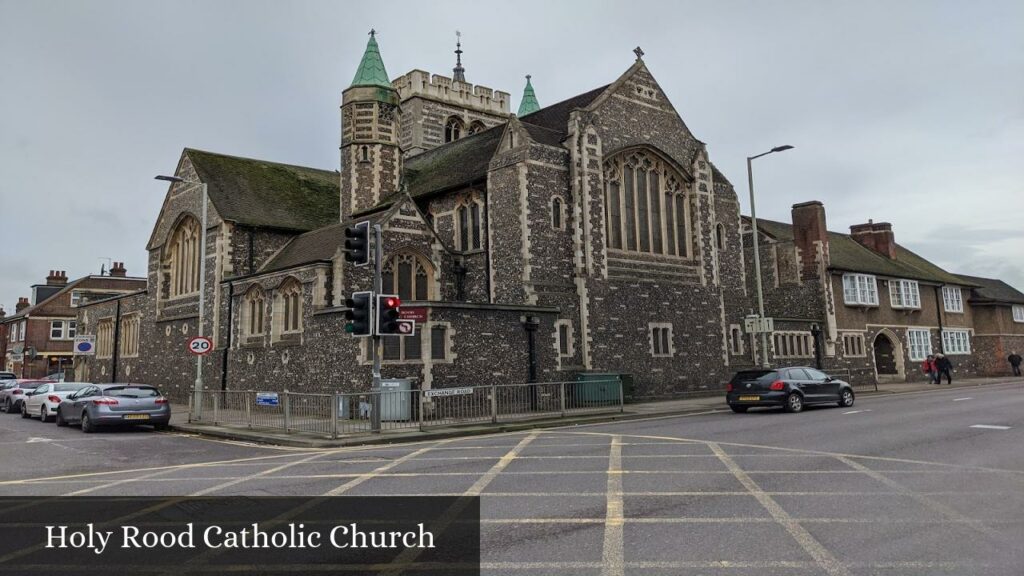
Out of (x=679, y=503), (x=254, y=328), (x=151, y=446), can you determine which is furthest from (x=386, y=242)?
(x=679, y=503)

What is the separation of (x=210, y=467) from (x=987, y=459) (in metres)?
12.7

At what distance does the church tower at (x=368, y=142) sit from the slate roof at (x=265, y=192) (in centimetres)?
197

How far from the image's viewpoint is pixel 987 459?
1053 cm

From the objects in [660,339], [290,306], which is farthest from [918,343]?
[290,306]

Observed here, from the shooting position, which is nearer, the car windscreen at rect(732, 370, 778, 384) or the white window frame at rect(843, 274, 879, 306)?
the car windscreen at rect(732, 370, 778, 384)

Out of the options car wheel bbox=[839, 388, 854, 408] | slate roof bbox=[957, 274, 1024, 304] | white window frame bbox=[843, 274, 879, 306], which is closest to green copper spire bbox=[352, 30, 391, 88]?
car wheel bbox=[839, 388, 854, 408]

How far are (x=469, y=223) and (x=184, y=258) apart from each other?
1503 centimetres

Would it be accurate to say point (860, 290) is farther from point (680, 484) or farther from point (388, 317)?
point (680, 484)

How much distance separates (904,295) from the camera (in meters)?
42.2

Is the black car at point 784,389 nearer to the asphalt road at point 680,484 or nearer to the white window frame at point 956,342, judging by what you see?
the asphalt road at point 680,484

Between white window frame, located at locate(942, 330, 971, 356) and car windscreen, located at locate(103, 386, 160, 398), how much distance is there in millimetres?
46166

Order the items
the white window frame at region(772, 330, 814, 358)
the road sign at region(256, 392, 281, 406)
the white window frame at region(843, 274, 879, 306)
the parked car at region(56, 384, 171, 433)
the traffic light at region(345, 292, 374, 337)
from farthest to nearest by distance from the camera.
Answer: the white window frame at region(843, 274, 879, 306) → the white window frame at region(772, 330, 814, 358) → the parked car at region(56, 384, 171, 433) → the road sign at region(256, 392, 281, 406) → the traffic light at region(345, 292, 374, 337)

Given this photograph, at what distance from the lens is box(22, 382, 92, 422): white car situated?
22.3 metres

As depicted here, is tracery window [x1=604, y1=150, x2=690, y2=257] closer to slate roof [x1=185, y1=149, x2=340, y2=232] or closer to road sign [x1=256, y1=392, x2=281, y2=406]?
slate roof [x1=185, y1=149, x2=340, y2=232]
